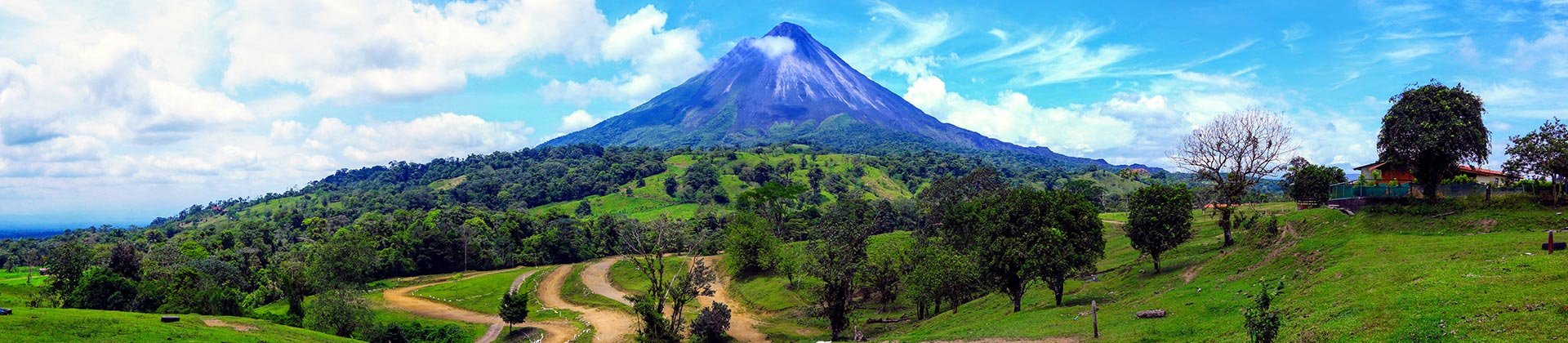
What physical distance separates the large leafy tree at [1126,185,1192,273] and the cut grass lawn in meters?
39.7

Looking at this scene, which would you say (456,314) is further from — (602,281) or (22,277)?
(22,277)

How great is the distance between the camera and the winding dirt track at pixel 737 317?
148 ft

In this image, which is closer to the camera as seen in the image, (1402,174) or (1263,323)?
(1263,323)

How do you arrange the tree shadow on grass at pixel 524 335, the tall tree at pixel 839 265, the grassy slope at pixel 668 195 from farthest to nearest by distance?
the grassy slope at pixel 668 195 < the tree shadow on grass at pixel 524 335 < the tall tree at pixel 839 265

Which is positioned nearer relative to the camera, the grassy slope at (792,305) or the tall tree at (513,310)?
the grassy slope at (792,305)

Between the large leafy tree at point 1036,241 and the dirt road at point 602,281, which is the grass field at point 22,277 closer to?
the dirt road at point 602,281

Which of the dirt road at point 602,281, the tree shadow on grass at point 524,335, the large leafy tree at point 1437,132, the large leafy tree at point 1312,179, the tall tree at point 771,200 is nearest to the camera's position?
the large leafy tree at point 1437,132

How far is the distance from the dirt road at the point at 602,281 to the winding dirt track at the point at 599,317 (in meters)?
2.34

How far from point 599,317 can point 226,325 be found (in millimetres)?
24856

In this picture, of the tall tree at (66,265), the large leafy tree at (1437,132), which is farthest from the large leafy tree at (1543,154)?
the tall tree at (66,265)

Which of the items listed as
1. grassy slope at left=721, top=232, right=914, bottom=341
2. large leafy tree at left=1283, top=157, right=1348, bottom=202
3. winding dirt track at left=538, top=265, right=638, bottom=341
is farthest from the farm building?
winding dirt track at left=538, top=265, right=638, bottom=341

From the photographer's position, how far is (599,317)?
5516cm

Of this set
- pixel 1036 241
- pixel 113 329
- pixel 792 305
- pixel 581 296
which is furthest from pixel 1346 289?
pixel 581 296

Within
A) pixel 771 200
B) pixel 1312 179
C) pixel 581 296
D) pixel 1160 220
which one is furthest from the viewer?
pixel 771 200
